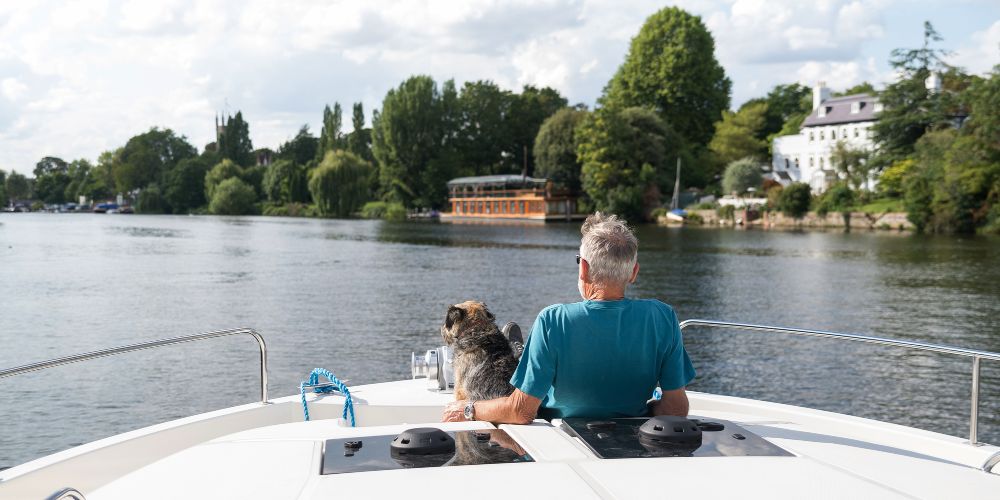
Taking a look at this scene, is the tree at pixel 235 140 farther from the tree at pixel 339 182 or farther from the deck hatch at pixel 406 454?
the deck hatch at pixel 406 454

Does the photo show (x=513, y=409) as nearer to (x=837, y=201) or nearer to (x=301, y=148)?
(x=837, y=201)

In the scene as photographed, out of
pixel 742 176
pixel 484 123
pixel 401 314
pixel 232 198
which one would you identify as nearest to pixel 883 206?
pixel 742 176

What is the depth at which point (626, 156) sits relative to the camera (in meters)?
73.3

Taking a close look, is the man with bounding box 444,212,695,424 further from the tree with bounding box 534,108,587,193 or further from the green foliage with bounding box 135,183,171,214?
the green foliage with bounding box 135,183,171,214

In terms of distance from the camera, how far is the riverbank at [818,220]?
57.9m

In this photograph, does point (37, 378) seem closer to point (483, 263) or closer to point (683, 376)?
point (683, 376)

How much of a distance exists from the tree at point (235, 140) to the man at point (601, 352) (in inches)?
4960

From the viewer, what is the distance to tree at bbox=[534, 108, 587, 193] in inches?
3145

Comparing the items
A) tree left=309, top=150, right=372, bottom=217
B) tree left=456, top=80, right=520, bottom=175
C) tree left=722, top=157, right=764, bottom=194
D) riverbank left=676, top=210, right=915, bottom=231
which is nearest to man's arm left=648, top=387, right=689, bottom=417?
riverbank left=676, top=210, right=915, bottom=231

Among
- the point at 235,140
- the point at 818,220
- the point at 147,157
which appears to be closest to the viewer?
the point at 818,220

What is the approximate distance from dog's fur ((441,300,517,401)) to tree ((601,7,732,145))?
76347 mm

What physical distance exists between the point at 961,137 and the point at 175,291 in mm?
49565

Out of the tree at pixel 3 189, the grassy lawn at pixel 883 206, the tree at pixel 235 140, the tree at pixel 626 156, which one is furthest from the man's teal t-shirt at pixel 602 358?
the tree at pixel 3 189

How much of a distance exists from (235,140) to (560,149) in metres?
62.1
